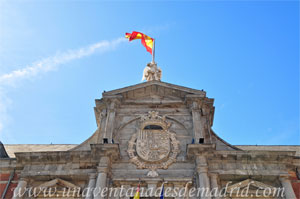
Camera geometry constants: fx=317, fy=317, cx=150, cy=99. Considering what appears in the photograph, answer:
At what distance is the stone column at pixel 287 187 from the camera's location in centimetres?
1349

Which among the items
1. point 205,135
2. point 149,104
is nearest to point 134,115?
point 149,104

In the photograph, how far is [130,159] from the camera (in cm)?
1498

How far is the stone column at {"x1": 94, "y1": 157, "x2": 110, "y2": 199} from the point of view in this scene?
43.9ft

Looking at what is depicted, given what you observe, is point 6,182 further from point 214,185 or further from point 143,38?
point 143,38

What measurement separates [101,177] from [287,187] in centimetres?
813

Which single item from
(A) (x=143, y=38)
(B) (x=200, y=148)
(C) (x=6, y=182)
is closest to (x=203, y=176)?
(B) (x=200, y=148)

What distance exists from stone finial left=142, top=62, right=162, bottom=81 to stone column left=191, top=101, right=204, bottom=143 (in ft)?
13.8

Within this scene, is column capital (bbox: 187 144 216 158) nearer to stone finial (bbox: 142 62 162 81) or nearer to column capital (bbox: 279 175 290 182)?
column capital (bbox: 279 175 290 182)

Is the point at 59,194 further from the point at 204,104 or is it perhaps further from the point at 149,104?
the point at 204,104

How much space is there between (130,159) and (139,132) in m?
1.78

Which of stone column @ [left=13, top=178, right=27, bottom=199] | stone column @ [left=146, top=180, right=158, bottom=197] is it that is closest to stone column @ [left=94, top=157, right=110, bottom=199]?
stone column @ [left=146, top=180, right=158, bottom=197]

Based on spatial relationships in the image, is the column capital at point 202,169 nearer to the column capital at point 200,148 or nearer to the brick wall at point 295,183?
the column capital at point 200,148

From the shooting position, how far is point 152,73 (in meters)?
20.7

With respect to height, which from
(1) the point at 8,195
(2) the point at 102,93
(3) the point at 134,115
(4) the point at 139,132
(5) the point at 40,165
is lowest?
(1) the point at 8,195
